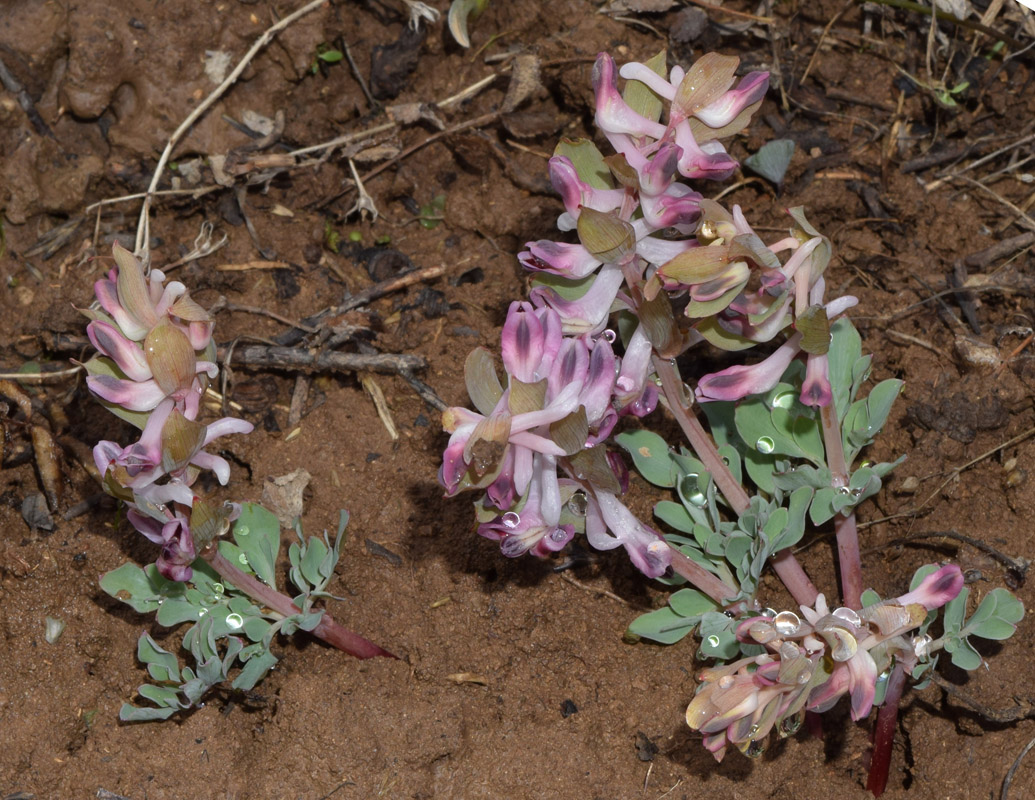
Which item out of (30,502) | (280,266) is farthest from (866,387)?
(30,502)

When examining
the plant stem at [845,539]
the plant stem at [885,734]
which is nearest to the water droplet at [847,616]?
the plant stem at [885,734]

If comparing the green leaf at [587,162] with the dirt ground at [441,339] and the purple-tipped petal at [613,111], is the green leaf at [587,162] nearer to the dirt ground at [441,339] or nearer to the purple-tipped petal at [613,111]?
the purple-tipped petal at [613,111]

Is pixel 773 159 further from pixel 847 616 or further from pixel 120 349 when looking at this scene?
pixel 120 349

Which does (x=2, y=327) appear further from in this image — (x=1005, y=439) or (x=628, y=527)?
(x=1005, y=439)

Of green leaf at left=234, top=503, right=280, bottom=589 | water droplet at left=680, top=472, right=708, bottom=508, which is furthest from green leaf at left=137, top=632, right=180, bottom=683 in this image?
water droplet at left=680, top=472, right=708, bottom=508

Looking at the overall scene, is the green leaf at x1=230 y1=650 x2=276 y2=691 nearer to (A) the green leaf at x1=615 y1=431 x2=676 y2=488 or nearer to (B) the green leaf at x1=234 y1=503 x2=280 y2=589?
(B) the green leaf at x1=234 y1=503 x2=280 y2=589

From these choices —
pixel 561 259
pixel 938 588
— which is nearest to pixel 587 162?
pixel 561 259
